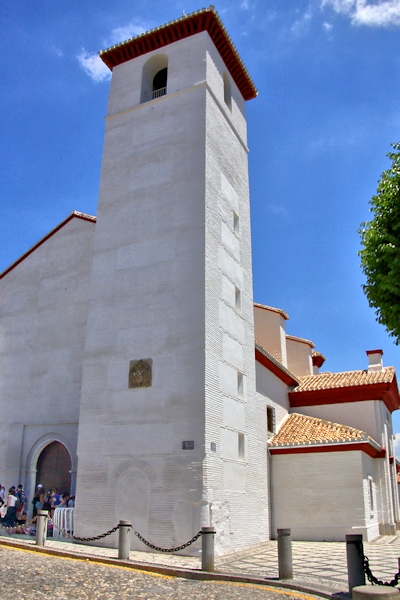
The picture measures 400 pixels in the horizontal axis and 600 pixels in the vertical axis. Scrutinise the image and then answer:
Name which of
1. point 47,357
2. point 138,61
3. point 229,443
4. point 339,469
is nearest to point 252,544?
point 229,443

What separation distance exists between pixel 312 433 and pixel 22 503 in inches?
359

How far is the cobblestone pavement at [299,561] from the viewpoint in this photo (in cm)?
881

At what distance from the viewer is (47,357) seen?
16.9 metres

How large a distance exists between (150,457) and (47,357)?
604 centimetres

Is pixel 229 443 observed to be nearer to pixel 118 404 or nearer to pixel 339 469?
pixel 118 404

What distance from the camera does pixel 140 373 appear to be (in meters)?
13.2

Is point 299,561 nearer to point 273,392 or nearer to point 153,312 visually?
point 153,312

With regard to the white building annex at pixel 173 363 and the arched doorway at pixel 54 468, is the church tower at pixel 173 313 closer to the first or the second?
the white building annex at pixel 173 363

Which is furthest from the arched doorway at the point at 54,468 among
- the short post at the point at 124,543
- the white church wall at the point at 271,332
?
the white church wall at the point at 271,332

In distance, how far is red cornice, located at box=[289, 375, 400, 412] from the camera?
1928 cm

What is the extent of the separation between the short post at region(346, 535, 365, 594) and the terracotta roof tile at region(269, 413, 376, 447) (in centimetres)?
877

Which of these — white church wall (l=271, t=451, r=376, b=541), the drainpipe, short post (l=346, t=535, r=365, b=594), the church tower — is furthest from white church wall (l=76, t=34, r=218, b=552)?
white church wall (l=271, t=451, r=376, b=541)

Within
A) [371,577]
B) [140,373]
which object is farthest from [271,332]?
[371,577]

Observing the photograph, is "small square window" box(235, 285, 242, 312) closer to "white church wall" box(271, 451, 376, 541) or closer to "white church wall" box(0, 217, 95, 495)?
"white church wall" box(0, 217, 95, 495)
